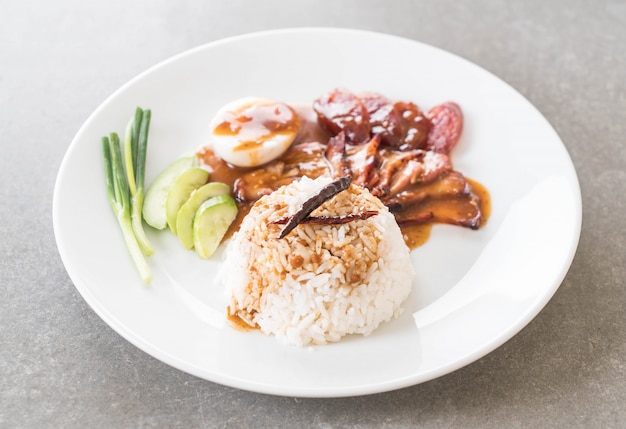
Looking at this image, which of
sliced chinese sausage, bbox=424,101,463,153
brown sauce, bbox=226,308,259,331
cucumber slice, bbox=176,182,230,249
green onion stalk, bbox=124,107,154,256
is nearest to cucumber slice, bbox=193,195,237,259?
cucumber slice, bbox=176,182,230,249

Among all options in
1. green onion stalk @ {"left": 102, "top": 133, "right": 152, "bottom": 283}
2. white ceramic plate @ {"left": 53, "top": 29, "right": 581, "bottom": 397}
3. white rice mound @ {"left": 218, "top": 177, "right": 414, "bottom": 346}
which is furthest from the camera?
green onion stalk @ {"left": 102, "top": 133, "right": 152, "bottom": 283}

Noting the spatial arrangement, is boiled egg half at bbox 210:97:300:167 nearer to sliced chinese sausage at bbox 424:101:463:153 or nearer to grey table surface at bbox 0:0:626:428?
sliced chinese sausage at bbox 424:101:463:153

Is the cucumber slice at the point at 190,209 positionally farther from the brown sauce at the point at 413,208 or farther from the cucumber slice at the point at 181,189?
the brown sauce at the point at 413,208

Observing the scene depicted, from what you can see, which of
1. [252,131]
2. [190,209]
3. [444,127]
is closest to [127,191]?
[190,209]

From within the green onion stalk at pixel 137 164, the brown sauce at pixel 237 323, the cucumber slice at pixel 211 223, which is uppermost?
the green onion stalk at pixel 137 164

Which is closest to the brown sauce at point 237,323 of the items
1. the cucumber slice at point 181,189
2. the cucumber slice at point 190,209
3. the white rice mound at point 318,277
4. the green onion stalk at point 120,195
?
the white rice mound at point 318,277
